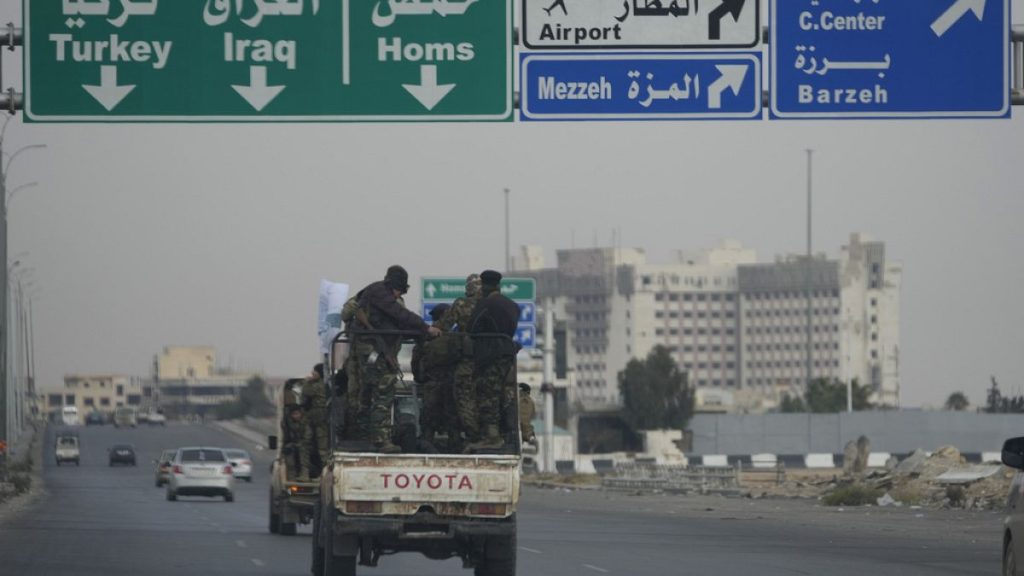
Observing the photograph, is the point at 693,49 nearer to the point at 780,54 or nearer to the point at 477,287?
the point at 780,54

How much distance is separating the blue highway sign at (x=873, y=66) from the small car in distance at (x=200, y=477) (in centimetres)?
3169

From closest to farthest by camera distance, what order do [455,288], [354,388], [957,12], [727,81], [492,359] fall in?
1. [354,388]
2. [492,359]
3. [727,81]
4. [957,12]
5. [455,288]

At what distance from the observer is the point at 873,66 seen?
22.1 metres

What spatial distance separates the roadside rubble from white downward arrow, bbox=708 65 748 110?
22202 mm

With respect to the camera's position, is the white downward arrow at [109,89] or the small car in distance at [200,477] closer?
the white downward arrow at [109,89]

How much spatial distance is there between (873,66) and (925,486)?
30.6 metres

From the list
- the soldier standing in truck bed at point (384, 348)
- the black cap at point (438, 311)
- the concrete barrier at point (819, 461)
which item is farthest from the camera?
the concrete barrier at point (819, 461)

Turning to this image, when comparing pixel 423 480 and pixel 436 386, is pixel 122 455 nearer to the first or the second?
pixel 436 386

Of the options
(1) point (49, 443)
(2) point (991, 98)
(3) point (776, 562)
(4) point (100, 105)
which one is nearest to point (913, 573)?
(3) point (776, 562)

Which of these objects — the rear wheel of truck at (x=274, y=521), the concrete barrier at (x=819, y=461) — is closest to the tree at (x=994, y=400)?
the concrete barrier at (x=819, y=461)

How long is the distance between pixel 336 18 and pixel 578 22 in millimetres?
2620

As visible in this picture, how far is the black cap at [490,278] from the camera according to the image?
62.4 feet

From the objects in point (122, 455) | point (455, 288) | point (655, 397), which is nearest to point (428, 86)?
point (455, 288)

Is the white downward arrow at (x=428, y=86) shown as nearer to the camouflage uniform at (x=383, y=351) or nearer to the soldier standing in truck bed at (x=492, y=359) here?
the camouflage uniform at (x=383, y=351)
